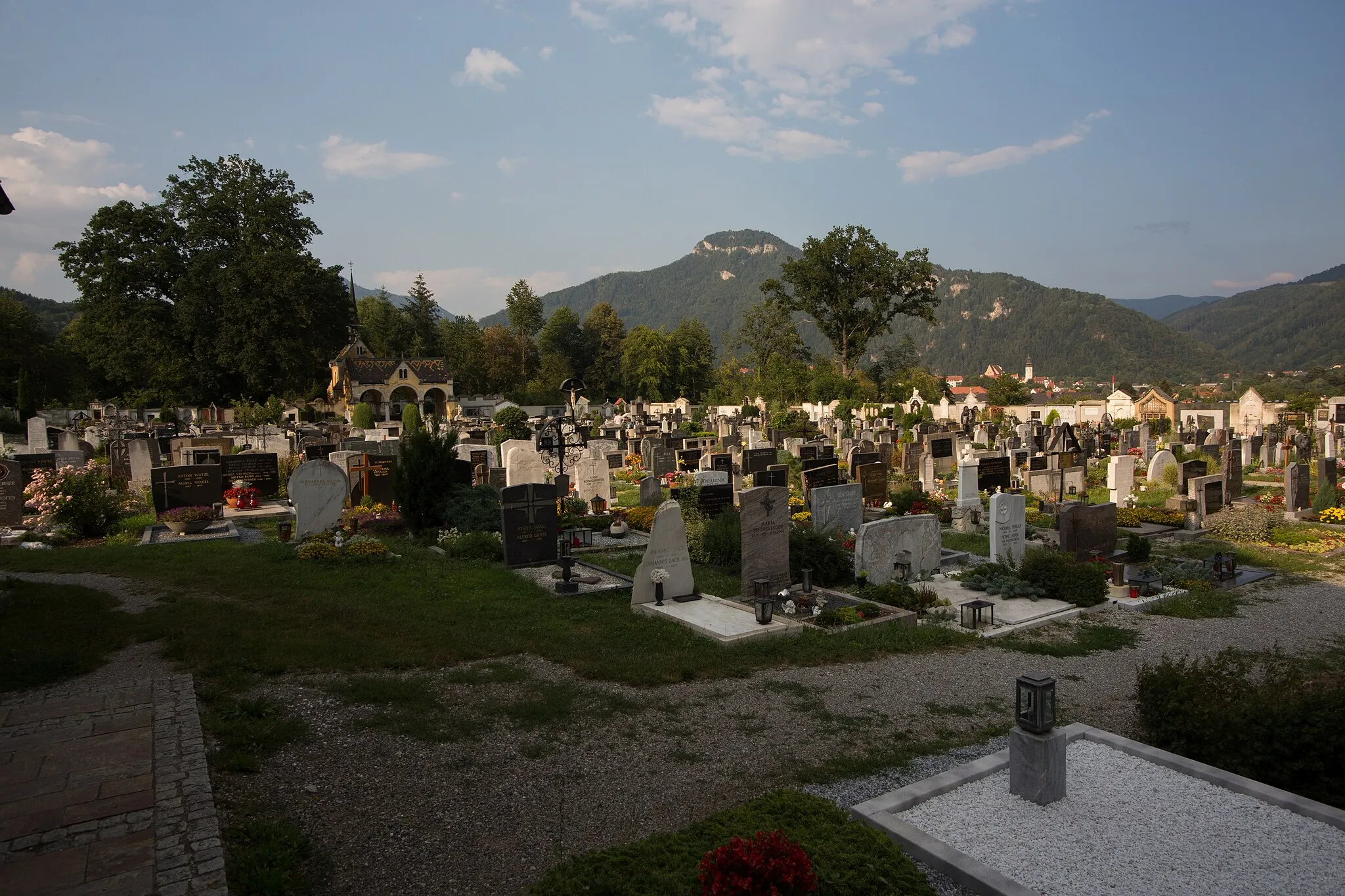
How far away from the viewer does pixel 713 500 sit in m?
15.5

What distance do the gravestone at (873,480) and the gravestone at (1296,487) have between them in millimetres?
7724

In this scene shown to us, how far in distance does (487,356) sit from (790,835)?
245 ft

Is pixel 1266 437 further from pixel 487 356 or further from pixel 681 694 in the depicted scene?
pixel 487 356

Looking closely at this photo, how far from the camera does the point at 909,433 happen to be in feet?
115

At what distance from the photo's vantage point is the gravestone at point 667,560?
10.3m

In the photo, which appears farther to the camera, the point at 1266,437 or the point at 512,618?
the point at 1266,437

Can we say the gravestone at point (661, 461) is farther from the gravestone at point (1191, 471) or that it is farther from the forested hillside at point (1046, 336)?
the forested hillside at point (1046, 336)

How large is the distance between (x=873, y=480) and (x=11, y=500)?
57.4 feet

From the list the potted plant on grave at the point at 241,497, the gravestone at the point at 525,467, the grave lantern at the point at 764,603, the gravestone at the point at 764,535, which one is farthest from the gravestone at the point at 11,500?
the grave lantern at the point at 764,603

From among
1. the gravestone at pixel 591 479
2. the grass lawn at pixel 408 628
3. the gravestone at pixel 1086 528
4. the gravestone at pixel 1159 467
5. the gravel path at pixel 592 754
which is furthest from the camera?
the gravestone at pixel 1159 467

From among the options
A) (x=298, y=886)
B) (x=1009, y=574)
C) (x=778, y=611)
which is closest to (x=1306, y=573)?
(x=1009, y=574)

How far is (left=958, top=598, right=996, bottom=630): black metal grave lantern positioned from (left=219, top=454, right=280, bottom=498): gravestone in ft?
55.4

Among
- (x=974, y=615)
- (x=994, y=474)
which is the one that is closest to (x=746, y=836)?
(x=974, y=615)

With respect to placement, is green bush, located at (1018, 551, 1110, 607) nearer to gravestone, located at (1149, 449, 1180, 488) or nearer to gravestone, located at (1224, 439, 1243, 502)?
gravestone, located at (1224, 439, 1243, 502)
